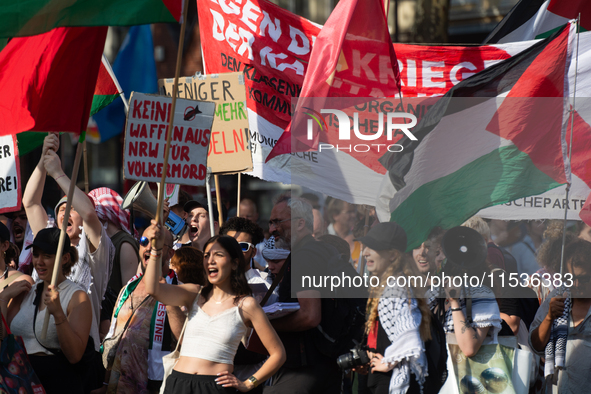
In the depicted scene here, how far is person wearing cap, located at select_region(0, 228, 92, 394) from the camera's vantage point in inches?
185

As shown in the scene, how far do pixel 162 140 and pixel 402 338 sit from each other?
208 centimetres

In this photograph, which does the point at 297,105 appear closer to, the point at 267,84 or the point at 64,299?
the point at 267,84

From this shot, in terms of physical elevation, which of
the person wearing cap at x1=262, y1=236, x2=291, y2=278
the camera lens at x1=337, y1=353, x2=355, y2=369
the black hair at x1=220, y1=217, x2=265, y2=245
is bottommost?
the camera lens at x1=337, y1=353, x2=355, y2=369

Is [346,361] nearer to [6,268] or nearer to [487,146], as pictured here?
[487,146]

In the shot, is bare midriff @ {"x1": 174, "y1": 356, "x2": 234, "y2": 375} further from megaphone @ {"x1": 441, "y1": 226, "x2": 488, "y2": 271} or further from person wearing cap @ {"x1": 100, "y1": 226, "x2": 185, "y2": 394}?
megaphone @ {"x1": 441, "y1": 226, "x2": 488, "y2": 271}

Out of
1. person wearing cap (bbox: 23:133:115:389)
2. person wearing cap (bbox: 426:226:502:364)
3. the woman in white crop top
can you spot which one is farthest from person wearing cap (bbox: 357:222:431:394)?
person wearing cap (bbox: 23:133:115:389)

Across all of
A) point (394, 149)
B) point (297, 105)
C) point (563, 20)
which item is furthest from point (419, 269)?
point (563, 20)

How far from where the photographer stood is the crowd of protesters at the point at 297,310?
4.44 m

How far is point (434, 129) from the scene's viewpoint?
209 inches

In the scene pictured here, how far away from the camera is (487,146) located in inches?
209

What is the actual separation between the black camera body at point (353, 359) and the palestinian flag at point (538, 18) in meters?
3.78

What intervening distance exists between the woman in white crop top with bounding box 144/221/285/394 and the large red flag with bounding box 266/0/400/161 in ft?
5.87

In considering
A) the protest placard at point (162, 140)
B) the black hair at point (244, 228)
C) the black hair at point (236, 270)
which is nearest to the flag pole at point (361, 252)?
the black hair at point (244, 228)

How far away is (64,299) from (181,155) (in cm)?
122
